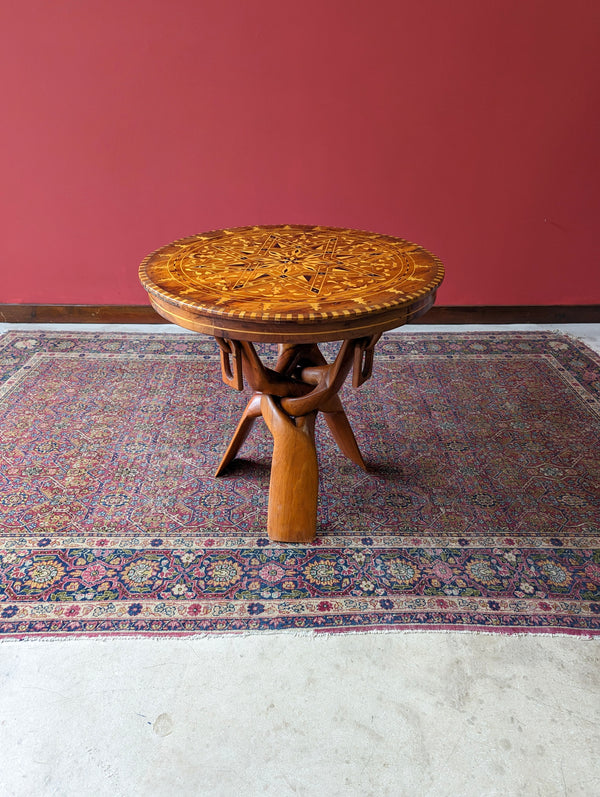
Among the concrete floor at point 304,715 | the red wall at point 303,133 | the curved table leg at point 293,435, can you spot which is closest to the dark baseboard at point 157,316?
the red wall at point 303,133

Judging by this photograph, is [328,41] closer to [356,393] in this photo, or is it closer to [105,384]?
[356,393]

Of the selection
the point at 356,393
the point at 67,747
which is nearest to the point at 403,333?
the point at 356,393

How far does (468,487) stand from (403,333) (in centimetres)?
155

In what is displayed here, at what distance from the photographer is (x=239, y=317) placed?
5.26 feet

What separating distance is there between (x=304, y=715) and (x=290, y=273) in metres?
1.25

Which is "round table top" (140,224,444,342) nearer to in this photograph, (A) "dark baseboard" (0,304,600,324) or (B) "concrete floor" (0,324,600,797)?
(B) "concrete floor" (0,324,600,797)

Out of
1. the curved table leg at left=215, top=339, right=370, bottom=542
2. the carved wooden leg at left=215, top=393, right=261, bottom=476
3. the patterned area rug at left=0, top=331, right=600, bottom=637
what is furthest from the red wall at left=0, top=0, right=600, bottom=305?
the curved table leg at left=215, top=339, right=370, bottom=542

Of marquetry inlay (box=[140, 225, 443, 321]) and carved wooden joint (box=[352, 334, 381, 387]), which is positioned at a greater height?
marquetry inlay (box=[140, 225, 443, 321])

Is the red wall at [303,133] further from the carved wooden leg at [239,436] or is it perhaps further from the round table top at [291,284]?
the carved wooden leg at [239,436]

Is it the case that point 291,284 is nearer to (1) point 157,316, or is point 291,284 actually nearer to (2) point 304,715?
(2) point 304,715

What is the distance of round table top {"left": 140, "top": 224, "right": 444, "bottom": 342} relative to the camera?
1.62 m

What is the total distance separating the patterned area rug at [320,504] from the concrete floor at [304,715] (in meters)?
0.08

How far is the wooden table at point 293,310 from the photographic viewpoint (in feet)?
5.38

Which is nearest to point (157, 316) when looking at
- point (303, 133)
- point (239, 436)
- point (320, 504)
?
point (303, 133)
